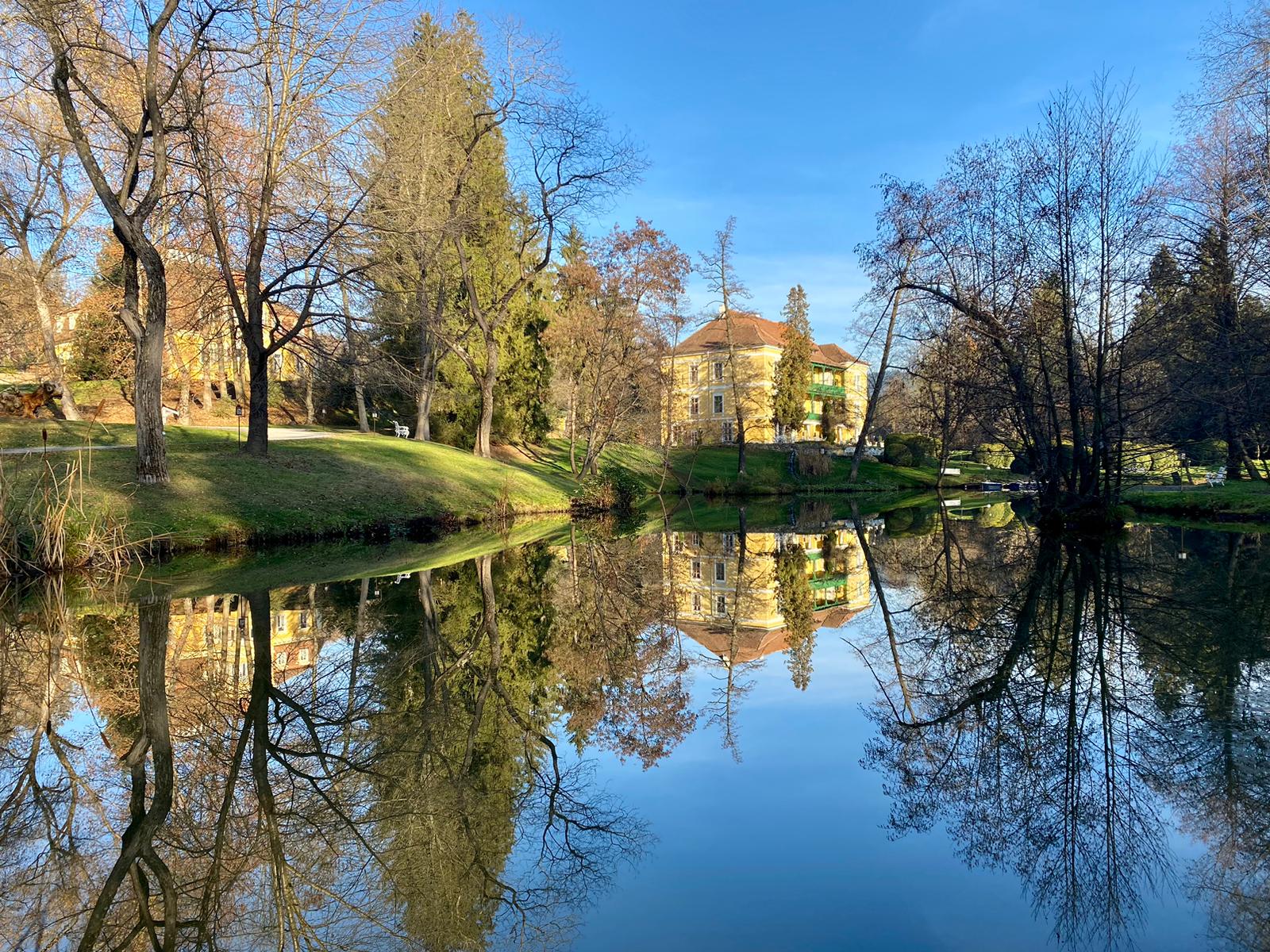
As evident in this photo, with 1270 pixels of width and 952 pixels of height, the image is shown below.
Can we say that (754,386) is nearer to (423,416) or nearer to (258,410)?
(423,416)

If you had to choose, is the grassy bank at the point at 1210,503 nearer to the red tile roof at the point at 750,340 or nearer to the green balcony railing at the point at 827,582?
the green balcony railing at the point at 827,582

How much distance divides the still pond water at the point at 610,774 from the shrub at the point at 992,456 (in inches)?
1680

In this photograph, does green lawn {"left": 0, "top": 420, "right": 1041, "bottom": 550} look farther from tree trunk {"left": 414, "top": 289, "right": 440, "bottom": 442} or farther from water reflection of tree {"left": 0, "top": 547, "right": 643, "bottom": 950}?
water reflection of tree {"left": 0, "top": 547, "right": 643, "bottom": 950}

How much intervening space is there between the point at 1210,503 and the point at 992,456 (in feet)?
103

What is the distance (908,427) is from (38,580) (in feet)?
169

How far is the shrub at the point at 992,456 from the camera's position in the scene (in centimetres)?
4809

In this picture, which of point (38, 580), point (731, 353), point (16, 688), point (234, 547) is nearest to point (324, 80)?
point (234, 547)

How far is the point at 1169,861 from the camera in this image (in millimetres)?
3129

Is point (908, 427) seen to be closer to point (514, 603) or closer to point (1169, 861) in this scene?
point (514, 603)

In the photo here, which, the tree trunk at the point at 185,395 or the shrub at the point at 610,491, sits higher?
the tree trunk at the point at 185,395

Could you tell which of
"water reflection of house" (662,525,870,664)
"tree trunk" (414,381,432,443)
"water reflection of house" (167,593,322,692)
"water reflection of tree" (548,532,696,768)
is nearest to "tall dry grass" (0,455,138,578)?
"water reflection of house" (167,593,322,692)

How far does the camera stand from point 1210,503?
781 inches

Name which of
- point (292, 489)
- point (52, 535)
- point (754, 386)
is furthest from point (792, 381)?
point (52, 535)

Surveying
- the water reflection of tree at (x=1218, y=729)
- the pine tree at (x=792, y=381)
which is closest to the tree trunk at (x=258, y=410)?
the water reflection of tree at (x=1218, y=729)
